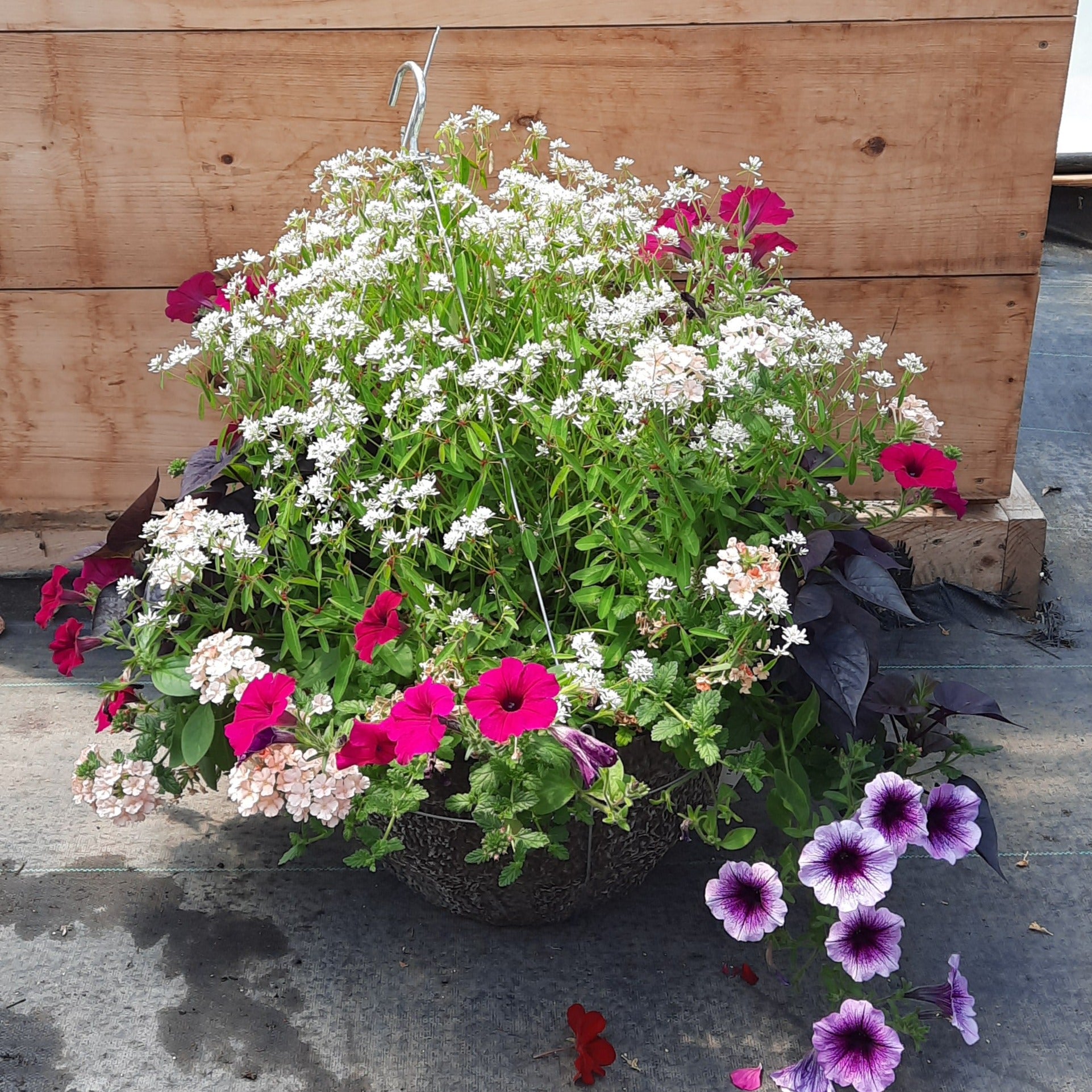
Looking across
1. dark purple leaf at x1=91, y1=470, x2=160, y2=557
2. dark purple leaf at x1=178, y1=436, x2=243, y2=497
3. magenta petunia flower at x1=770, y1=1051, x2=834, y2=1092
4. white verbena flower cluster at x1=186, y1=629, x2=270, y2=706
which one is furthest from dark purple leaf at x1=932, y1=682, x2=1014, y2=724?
dark purple leaf at x1=91, y1=470, x2=160, y2=557

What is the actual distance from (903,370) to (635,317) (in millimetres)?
991

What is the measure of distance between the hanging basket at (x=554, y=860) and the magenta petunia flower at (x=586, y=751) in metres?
0.10

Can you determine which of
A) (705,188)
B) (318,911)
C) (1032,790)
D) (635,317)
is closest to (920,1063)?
(1032,790)

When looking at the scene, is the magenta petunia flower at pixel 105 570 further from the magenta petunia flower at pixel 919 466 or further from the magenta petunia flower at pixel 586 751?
the magenta petunia flower at pixel 919 466

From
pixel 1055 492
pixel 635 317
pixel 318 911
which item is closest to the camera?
pixel 635 317

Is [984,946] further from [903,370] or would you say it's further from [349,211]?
[349,211]

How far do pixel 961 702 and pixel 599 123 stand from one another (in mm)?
1159

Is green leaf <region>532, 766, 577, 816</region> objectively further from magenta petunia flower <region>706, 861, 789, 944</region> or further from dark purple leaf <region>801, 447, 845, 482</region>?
dark purple leaf <region>801, 447, 845, 482</region>

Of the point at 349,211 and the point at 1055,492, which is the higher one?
the point at 349,211

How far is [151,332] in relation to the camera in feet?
6.69

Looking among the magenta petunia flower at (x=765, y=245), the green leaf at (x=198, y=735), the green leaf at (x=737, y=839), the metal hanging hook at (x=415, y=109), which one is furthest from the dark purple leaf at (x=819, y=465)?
the green leaf at (x=198, y=735)

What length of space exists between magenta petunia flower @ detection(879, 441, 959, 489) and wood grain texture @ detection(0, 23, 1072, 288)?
2.75 ft

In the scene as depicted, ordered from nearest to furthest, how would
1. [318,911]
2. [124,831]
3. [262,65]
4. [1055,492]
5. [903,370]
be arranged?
[318,911] < [124,831] < [262,65] < [903,370] < [1055,492]

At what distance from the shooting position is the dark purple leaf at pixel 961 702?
3.97 ft
